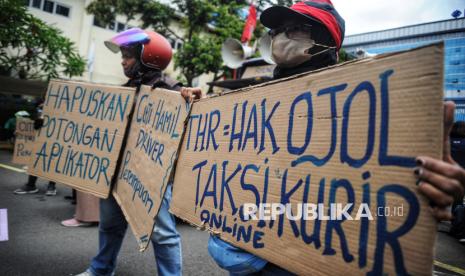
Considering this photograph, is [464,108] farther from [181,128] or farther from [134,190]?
[134,190]

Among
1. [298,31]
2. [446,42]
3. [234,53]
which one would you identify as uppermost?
[234,53]

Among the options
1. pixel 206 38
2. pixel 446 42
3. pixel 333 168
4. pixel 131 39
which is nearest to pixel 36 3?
pixel 206 38

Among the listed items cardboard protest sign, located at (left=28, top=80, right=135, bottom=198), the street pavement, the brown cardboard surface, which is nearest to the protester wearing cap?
cardboard protest sign, located at (left=28, top=80, right=135, bottom=198)

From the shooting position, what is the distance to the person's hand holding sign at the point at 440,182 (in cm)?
65

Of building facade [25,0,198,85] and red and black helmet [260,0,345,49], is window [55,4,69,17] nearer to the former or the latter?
building facade [25,0,198,85]

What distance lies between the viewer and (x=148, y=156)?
169 cm

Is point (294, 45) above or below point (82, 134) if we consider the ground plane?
above

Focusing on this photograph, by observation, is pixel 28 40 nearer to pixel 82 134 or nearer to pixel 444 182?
pixel 82 134

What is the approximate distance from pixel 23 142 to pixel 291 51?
4.37m

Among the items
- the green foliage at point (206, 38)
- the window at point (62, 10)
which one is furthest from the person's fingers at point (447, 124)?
the window at point (62, 10)

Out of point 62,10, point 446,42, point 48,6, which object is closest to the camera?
point 446,42

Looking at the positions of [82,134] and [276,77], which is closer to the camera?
[276,77]

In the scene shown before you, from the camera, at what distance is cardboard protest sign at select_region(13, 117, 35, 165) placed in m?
4.20

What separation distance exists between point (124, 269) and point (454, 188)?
263 centimetres
